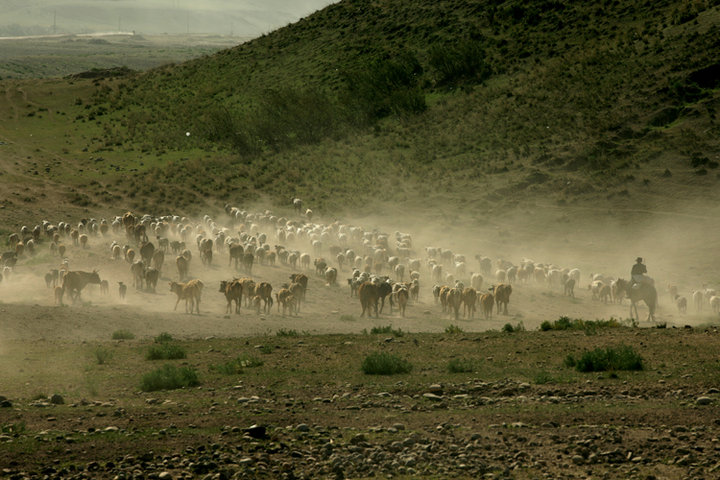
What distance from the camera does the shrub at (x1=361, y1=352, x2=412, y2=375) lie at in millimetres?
16766

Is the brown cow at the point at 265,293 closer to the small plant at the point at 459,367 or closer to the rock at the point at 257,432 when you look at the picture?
the small plant at the point at 459,367

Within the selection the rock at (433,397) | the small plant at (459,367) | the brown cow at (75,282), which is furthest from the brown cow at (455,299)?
the rock at (433,397)

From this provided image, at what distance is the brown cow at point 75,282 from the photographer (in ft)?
87.7

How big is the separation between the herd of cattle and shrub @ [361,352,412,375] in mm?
10069

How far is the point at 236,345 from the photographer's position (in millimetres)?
20484

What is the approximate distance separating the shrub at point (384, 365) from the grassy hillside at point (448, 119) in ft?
108

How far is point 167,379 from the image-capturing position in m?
15.7

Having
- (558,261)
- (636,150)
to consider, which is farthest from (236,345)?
(636,150)

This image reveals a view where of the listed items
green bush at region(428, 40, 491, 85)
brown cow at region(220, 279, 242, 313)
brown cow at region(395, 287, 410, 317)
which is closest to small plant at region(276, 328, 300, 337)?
brown cow at region(220, 279, 242, 313)

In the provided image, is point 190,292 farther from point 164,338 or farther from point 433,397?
point 433,397

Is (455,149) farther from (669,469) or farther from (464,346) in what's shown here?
(669,469)

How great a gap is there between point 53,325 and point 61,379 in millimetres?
6706

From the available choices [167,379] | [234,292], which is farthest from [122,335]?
[167,379]

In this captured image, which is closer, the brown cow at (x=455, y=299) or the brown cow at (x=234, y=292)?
the brown cow at (x=234, y=292)
